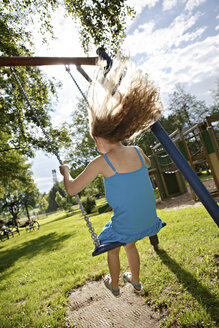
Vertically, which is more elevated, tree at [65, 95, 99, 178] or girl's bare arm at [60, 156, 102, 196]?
tree at [65, 95, 99, 178]

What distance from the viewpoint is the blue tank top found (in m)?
1.76

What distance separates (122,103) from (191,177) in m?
0.97

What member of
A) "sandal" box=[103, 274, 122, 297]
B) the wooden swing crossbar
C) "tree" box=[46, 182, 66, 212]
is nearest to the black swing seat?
"sandal" box=[103, 274, 122, 297]

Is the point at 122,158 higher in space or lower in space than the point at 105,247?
higher

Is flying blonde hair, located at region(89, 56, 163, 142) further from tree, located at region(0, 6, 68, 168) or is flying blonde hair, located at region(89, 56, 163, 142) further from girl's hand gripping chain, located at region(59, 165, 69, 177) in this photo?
tree, located at region(0, 6, 68, 168)

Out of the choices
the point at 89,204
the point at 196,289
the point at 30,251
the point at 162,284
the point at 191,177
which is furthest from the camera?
the point at 89,204

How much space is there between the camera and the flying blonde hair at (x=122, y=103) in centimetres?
177

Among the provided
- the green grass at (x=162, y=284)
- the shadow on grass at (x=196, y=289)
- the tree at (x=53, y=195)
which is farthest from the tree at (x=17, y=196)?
the tree at (x=53, y=195)

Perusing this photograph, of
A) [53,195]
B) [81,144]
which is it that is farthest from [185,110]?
[53,195]

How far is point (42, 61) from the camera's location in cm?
297

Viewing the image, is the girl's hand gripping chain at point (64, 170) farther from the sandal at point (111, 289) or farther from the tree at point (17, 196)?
the tree at point (17, 196)

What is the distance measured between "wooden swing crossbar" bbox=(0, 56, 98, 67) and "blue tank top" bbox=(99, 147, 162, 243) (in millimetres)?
1959

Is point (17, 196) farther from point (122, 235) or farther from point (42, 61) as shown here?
point (122, 235)

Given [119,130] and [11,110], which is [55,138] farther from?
[119,130]
